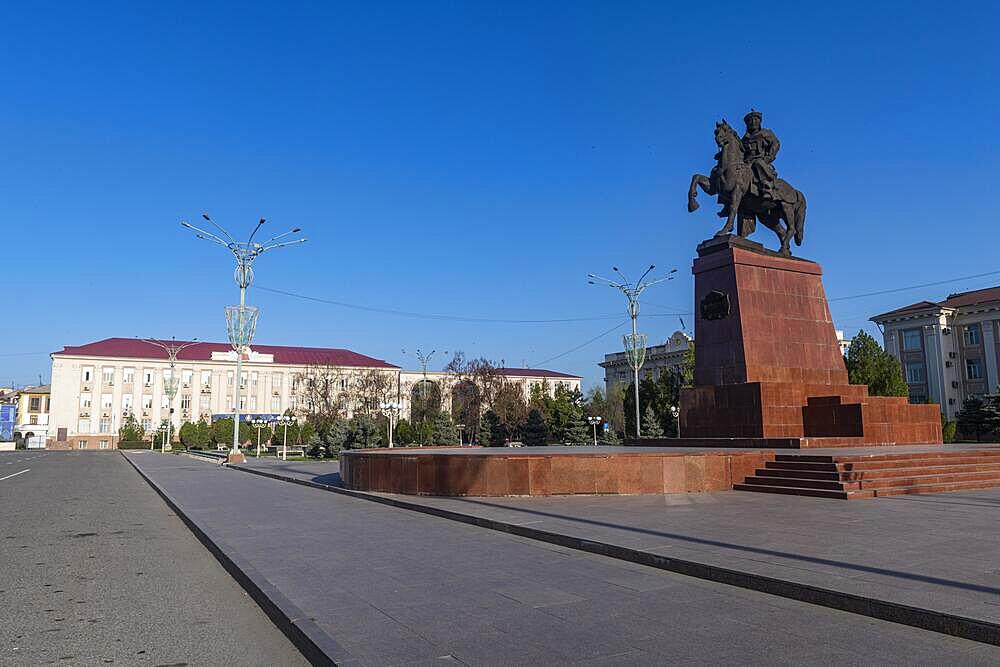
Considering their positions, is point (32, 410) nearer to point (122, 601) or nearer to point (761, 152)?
point (761, 152)

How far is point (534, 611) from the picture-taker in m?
5.63

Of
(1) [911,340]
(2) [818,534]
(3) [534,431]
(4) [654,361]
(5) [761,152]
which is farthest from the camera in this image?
(4) [654,361]

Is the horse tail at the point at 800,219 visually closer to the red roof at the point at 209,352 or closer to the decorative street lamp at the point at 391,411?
the decorative street lamp at the point at 391,411

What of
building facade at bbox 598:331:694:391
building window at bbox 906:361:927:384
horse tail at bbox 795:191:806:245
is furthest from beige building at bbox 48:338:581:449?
horse tail at bbox 795:191:806:245

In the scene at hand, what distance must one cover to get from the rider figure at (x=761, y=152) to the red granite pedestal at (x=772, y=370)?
Result: 1.99m

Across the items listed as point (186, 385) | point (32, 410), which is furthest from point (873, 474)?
point (32, 410)

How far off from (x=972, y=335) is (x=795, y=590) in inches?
2544

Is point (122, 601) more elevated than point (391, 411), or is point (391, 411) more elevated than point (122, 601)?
point (391, 411)

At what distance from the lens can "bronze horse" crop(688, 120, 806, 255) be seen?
757 inches

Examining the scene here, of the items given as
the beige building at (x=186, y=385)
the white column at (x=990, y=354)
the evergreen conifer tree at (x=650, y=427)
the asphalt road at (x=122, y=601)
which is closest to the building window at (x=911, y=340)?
the white column at (x=990, y=354)

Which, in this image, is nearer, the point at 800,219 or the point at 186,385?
the point at 800,219

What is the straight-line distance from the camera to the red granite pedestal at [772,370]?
55.1 feet

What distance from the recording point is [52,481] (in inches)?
939

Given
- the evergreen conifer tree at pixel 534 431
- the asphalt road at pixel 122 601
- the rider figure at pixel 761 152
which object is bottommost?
the asphalt road at pixel 122 601
